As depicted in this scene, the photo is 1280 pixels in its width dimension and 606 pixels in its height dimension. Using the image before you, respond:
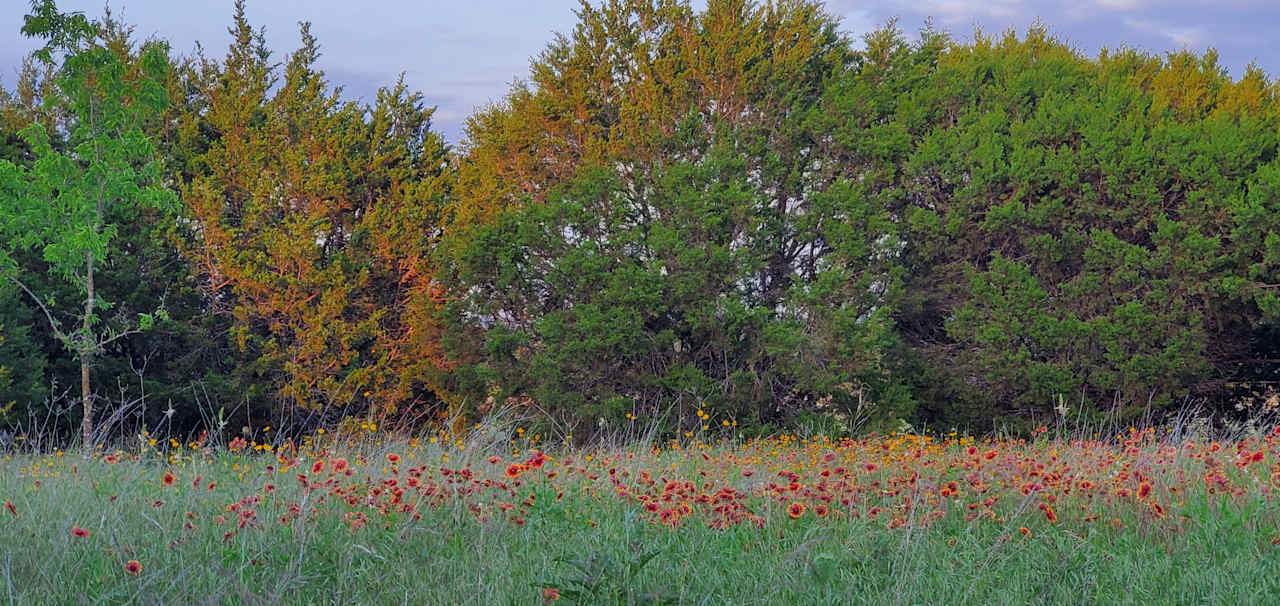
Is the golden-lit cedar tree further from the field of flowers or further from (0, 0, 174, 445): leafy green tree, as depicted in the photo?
the field of flowers

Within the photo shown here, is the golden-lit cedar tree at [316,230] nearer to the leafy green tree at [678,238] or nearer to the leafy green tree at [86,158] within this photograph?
the leafy green tree at [678,238]

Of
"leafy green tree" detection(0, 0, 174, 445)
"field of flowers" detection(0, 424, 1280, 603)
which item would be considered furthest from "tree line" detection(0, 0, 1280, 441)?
"field of flowers" detection(0, 424, 1280, 603)

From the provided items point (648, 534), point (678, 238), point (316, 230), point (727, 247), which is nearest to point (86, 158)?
point (316, 230)

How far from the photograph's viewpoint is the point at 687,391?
12.4 meters

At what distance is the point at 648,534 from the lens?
14.5 ft

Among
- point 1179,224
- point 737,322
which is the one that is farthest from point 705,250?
point 1179,224

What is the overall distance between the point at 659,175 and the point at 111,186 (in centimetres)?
639

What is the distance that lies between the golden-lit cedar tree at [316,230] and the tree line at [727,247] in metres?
0.08

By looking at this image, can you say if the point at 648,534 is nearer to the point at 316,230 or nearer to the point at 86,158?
the point at 86,158

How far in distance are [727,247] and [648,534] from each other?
8.44 metres

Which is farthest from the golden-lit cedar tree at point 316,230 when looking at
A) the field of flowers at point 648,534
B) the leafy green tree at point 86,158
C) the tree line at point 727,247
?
the field of flowers at point 648,534

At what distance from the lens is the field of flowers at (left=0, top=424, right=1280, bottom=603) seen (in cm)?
358

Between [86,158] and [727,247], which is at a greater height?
[86,158]

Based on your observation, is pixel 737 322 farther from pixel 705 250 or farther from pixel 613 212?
pixel 613 212
